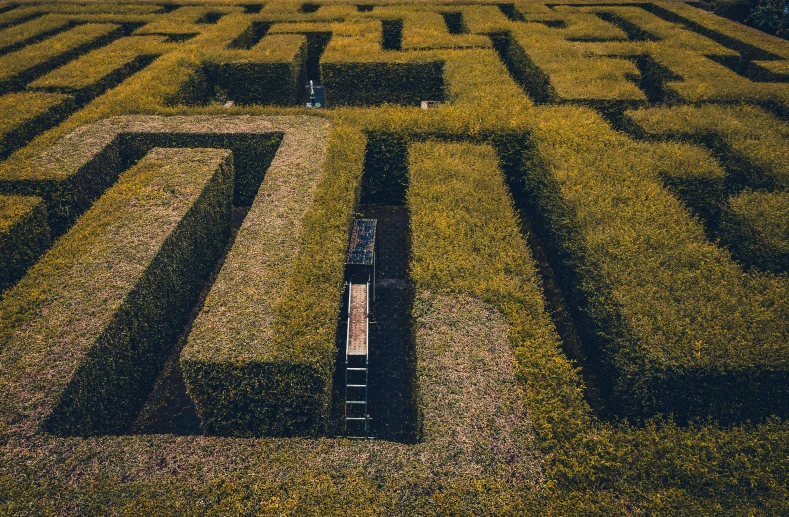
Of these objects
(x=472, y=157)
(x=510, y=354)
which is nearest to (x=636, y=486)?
(x=510, y=354)

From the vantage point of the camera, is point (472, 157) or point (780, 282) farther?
point (472, 157)

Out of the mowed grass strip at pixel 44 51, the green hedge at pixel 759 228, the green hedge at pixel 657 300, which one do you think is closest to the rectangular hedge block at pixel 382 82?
the green hedge at pixel 657 300

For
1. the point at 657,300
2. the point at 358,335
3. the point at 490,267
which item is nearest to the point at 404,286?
the point at 358,335

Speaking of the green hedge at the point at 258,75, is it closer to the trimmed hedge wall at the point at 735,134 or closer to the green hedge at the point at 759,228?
the trimmed hedge wall at the point at 735,134

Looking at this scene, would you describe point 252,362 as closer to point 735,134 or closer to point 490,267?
point 490,267

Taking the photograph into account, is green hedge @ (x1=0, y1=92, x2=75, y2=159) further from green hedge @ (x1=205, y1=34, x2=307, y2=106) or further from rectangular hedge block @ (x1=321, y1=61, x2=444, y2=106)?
rectangular hedge block @ (x1=321, y1=61, x2=444, y2=106)

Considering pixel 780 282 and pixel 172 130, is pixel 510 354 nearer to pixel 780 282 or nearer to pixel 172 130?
pixel 780 282

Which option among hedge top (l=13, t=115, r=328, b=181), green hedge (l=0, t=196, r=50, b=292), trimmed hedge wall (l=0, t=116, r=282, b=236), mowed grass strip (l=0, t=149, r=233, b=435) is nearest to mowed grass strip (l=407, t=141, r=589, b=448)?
hedge top (l=13, t=115, r=328, b=181)
